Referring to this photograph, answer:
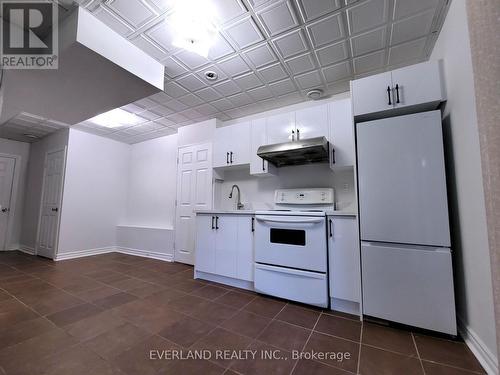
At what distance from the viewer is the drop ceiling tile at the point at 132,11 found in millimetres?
1682

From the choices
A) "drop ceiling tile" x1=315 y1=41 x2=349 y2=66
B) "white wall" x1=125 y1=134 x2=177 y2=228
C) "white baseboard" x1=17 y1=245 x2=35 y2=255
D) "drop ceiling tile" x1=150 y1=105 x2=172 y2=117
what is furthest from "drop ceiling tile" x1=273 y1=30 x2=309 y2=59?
"white baseboard" x1=17 y1=245 x2=35 y2=255

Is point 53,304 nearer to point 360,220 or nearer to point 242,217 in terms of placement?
point 242,217

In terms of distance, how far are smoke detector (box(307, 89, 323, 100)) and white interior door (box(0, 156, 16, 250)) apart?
6.59 metres

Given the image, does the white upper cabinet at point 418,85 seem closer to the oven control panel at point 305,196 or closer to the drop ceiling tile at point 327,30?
the drop ceiling tile at point 327,30

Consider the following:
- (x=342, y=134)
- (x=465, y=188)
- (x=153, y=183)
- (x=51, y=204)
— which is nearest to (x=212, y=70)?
(x=342, y=134)

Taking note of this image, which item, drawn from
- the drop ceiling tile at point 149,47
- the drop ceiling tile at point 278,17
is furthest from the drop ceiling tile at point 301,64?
the drop ceiling tile at point 149,47

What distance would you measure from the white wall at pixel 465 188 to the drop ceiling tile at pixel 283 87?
1502 mm

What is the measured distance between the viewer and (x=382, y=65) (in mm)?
2408

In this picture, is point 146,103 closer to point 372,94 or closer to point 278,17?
point 278,17

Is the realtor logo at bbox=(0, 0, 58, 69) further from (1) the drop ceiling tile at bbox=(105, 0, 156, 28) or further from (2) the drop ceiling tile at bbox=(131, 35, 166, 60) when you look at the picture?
(2) the drop ceiling tile at bbox=(131, 35, 166, 60)

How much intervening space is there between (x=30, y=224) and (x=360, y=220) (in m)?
6.48

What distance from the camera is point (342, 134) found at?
8.48ft

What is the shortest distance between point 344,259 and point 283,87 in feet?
7.40

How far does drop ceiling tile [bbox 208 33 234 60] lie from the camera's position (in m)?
2.07
